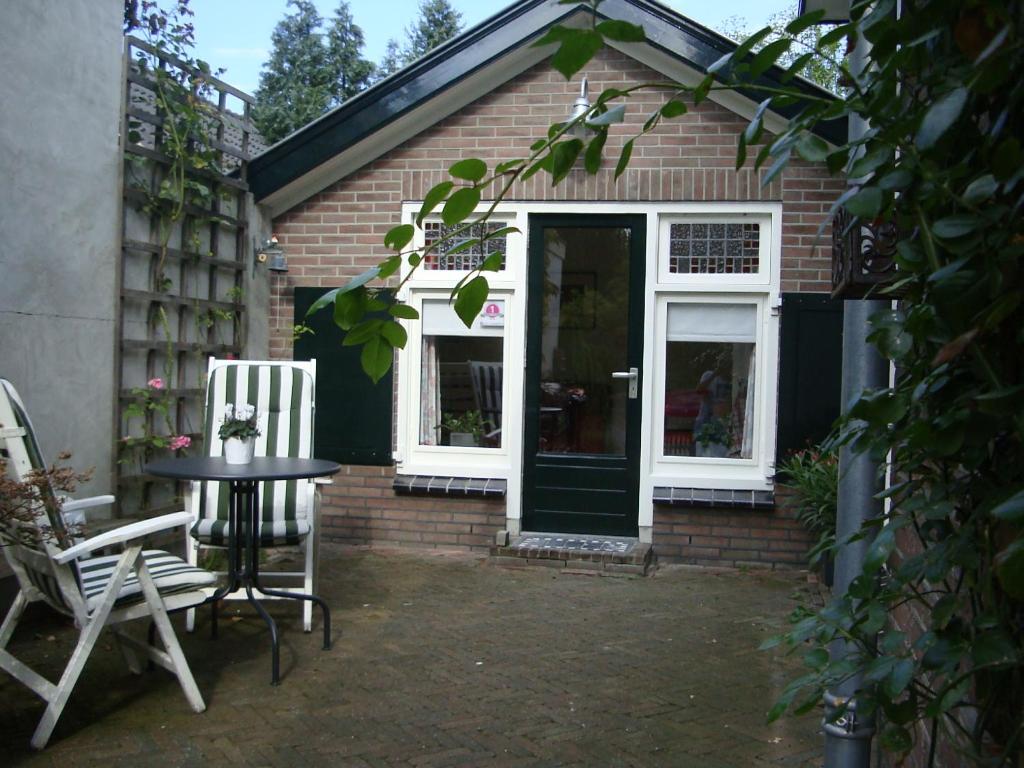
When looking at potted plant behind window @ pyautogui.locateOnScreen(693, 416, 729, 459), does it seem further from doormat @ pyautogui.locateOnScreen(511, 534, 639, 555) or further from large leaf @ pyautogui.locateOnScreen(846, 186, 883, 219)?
large leaf @ pyautogui.locateOnScreen(846, 186, 883, 219)

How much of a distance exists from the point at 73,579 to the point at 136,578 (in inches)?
12.9

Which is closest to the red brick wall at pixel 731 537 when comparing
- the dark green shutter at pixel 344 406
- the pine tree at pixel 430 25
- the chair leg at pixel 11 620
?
the dark green shutter at pixel 344 406

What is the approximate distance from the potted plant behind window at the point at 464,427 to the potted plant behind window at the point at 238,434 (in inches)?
99.1

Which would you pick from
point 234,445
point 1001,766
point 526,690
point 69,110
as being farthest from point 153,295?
point 1001,766

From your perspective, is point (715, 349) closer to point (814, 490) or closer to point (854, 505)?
point (814, 490)

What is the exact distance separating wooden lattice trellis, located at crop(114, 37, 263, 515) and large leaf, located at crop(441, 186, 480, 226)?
5.08 metres

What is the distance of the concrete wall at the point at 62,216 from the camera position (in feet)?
15.7

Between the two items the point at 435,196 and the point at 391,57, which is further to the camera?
the point at 391,57

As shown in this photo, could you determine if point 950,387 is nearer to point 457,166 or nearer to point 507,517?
point 457,166

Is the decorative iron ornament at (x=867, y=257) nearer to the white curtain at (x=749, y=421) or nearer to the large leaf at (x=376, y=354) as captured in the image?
the large leaf at (x=376, y=354)

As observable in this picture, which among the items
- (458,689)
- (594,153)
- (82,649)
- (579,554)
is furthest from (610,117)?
(579,554)

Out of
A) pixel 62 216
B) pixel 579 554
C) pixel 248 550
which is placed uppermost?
pixel 62 216

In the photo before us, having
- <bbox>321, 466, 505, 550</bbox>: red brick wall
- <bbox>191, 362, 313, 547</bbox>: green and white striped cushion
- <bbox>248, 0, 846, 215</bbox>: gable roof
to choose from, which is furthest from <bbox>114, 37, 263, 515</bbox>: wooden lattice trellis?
<bbox>321, 466, 505, 550</bbox>: red brick wall

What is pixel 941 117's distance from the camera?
91 cm
